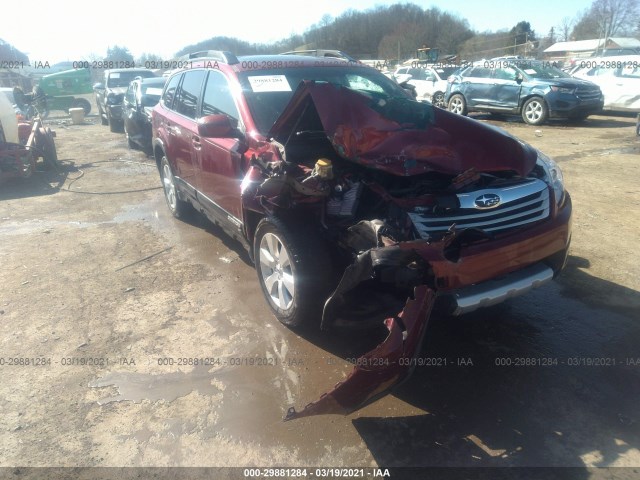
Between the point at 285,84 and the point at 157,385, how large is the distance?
266 centimetres

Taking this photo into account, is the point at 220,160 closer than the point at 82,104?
Yes

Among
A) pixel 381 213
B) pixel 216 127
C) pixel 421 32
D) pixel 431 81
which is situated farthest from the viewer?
pixel 421 32

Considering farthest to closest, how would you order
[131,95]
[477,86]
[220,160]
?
[477,86] < [131,95] < [220,160]

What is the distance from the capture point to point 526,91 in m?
13.1

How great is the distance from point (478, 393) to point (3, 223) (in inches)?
252

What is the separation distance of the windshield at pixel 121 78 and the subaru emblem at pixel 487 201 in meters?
15.6

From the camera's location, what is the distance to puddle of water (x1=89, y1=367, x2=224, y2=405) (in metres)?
3.00

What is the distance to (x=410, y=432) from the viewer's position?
8.54ft

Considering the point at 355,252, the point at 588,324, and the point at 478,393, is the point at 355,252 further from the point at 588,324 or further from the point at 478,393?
the point at 588,324

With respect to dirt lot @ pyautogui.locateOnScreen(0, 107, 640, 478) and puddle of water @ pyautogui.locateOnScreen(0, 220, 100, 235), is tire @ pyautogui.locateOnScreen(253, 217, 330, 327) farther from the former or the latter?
puddle of water @ pyautogui.locateOnScreen(0, 220, 100, 235)

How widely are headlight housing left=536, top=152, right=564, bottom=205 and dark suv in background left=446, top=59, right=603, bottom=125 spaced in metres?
10.6

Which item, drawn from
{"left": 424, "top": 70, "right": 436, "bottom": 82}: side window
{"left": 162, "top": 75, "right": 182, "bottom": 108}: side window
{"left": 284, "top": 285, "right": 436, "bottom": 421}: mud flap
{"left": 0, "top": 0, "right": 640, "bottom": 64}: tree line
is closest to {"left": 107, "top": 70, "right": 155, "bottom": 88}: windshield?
{"left": 424, "top": 70, "right": 436, "bottom": 82}: side window

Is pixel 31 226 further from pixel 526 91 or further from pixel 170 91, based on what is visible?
pixel 526 91

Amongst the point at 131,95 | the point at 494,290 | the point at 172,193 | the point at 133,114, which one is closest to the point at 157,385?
the point at 494,290
